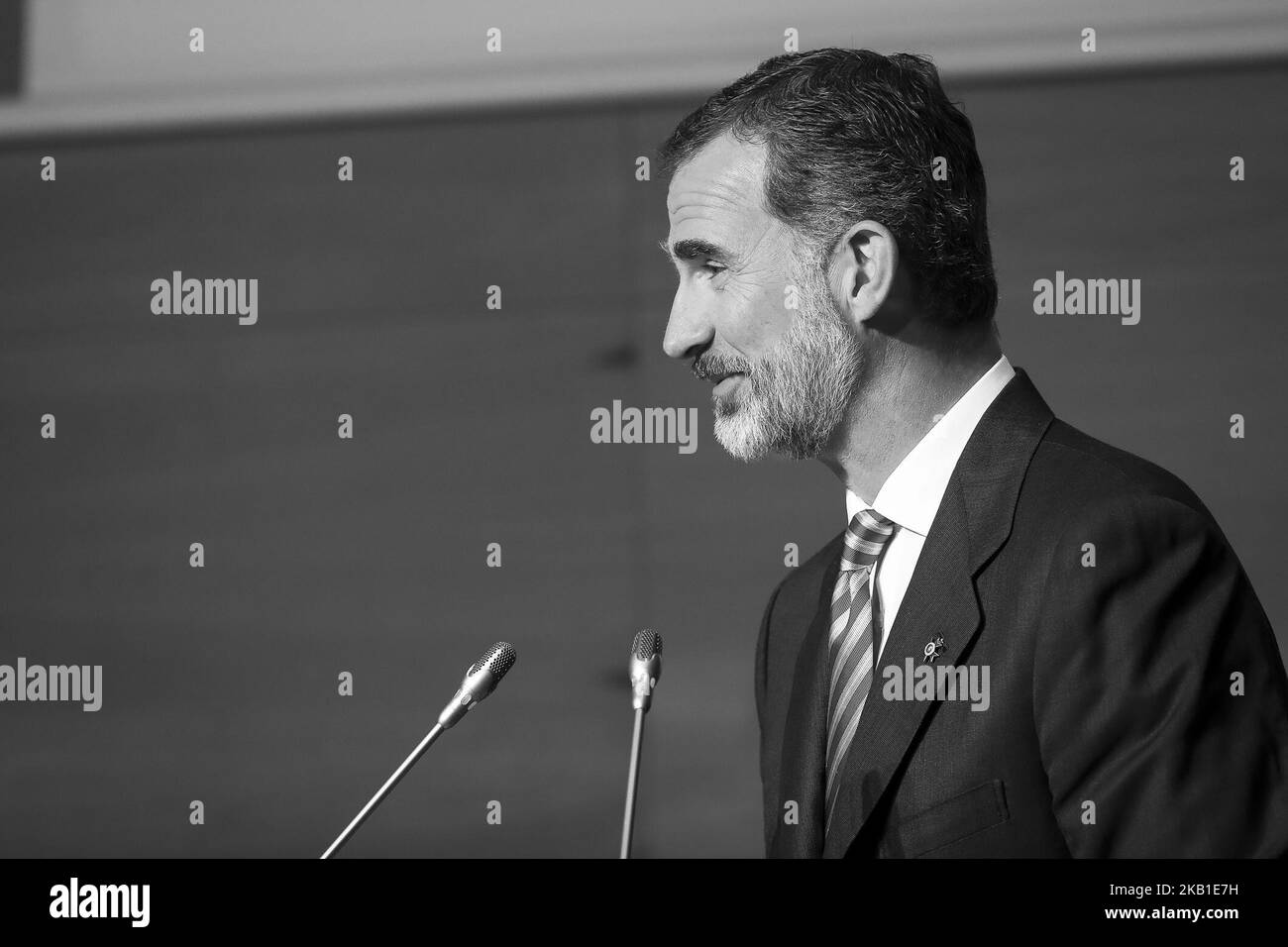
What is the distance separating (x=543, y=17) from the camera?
3.63m

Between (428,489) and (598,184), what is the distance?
99 cm

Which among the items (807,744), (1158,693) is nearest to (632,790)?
(807,744)

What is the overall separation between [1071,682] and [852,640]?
1.34ft

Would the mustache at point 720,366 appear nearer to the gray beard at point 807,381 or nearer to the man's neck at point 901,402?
the gray beard at point 807,381

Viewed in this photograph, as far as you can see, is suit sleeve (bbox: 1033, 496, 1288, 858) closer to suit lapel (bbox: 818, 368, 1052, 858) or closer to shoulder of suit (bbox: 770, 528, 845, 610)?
suit lapel (bbox: 818, 368, 1052, 858)

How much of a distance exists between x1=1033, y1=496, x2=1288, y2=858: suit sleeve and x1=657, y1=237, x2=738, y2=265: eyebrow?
2.08 ft

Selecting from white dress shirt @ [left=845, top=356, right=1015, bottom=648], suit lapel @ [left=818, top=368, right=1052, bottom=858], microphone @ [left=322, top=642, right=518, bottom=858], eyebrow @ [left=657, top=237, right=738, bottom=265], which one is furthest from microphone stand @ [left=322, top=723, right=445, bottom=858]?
eyebrow @ [left=657, top=237, right=738, bottom=265]

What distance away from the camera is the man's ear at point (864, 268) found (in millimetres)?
1911

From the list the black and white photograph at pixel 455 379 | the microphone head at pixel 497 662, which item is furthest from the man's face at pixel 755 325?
the black and white photograph at pixel 455 379

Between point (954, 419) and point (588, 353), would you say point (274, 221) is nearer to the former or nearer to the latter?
point (588, 353)

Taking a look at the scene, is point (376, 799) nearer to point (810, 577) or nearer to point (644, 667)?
point (644, 667)

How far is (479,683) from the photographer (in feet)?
5.25

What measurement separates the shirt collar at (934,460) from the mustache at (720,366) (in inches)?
10.8
